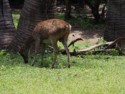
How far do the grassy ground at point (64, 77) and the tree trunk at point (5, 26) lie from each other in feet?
4.33

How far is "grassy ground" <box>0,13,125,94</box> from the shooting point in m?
7.41

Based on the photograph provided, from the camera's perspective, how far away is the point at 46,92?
720cm

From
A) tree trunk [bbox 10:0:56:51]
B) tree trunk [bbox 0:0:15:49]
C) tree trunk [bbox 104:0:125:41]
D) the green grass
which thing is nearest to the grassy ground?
the green grass

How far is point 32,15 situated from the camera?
1164 cm

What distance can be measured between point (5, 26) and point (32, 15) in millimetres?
1261

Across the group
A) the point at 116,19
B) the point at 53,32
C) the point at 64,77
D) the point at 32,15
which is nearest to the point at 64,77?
the point at 64,77

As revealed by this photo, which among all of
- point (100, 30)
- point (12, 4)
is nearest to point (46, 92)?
point (100, 30)

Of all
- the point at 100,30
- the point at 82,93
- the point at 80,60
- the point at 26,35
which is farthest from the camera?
the point at 100,30

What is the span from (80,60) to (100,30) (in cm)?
1001

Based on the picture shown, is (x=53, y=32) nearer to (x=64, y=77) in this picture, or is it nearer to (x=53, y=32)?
(x=53, y=32)

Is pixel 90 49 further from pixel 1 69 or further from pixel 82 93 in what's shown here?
pixel 82 93

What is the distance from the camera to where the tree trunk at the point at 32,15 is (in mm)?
11500

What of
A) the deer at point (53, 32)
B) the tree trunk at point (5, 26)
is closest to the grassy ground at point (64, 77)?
the deer at point (53, 32)

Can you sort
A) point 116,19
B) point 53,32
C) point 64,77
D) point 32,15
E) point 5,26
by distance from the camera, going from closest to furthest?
point 64,77 < point 53,32 < point 32,15 < point 5,26 < point 116,19
